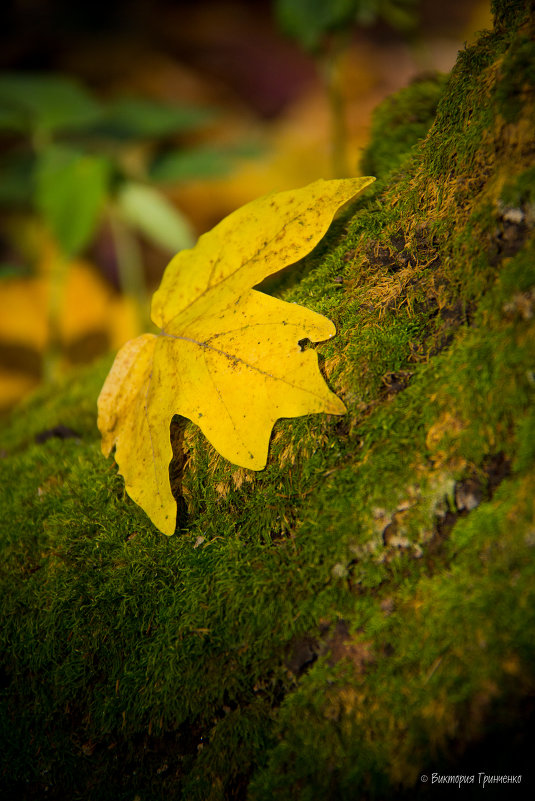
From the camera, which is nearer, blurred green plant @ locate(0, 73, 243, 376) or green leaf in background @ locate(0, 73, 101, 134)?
blurred green plant @ locate(0, 73, 243, 376)

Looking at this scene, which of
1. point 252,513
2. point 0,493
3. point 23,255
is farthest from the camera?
point 23,255

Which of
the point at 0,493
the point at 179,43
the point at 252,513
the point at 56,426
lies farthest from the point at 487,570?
the point at 179,43

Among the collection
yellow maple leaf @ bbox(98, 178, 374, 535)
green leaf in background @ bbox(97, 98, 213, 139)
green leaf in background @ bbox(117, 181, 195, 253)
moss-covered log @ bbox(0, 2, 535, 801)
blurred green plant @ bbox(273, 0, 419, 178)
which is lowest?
moss-covered log @ bbox(0, 2, 535, 801)

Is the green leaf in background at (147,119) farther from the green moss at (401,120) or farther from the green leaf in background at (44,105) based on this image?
the green moss at (401,120)

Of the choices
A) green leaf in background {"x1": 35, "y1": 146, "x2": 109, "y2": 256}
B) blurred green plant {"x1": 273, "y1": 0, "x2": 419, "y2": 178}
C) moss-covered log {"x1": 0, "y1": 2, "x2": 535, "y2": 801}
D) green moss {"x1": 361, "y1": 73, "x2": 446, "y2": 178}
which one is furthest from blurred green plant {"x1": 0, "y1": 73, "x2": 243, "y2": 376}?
moss-covered log {"x1": 0, "y1": 2, "x2": 535, "y2": 801}

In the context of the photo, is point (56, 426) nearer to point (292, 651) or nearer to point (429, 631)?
point (292, 651)

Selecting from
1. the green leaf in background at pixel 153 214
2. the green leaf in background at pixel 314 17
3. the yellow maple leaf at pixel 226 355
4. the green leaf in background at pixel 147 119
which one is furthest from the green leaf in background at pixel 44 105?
the yellow maple leaf at pixel 226 355

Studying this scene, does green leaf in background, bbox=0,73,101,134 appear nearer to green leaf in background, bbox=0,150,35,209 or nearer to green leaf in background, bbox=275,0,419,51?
green leaf in background, bbox=0,150,35,209
